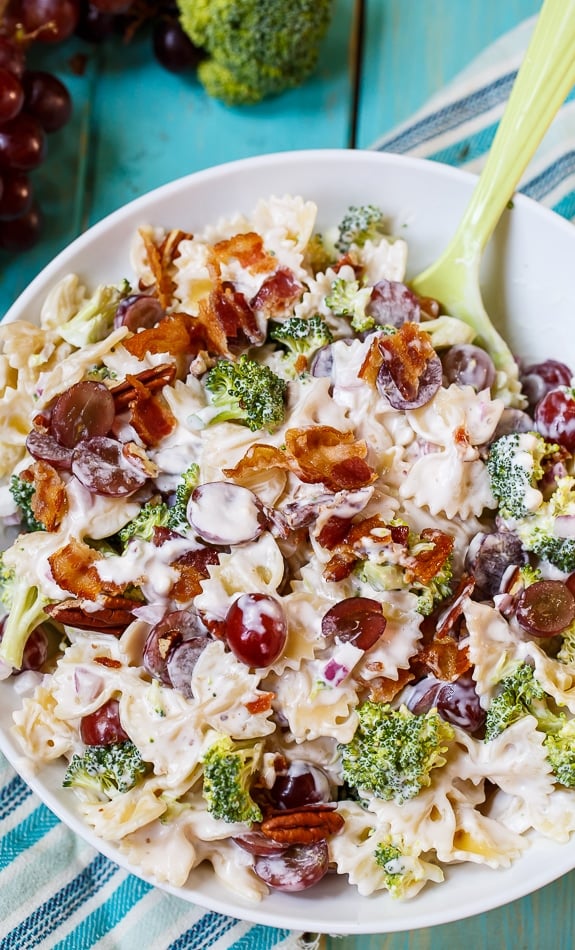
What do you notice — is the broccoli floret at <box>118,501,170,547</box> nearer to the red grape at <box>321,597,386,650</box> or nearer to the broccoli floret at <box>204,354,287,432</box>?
the broccoli floret at <box>204,354,287,432</box>

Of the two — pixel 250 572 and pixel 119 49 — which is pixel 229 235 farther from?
pixel 119 49

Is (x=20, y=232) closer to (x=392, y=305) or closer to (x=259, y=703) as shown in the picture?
(x=392, y=305)

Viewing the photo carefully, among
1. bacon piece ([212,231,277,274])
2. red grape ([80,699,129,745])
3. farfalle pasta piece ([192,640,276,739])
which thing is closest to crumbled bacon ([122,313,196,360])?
bacon piece ([212,231,277,274])

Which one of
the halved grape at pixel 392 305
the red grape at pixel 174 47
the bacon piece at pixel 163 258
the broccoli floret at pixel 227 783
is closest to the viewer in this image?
the broccoli floret at pixel 227 783

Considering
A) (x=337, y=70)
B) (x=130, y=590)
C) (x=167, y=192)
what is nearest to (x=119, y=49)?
(x=337, y=70)

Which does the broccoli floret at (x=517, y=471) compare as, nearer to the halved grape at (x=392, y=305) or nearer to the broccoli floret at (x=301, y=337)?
the halved grape at (x=392, y=305)

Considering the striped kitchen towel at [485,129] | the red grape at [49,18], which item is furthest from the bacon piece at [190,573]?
the red grape at [49,18]

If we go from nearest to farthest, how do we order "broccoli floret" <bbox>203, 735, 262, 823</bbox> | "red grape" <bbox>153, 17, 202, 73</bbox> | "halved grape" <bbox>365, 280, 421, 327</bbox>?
"broccoli floret" <bbox>203, 735, 262, 823</bbox>
"halved grape" <bbox>365, 280, 421, 327</bbox>
"red grape" <bbox>153, 17, 202, 73</bbox>
